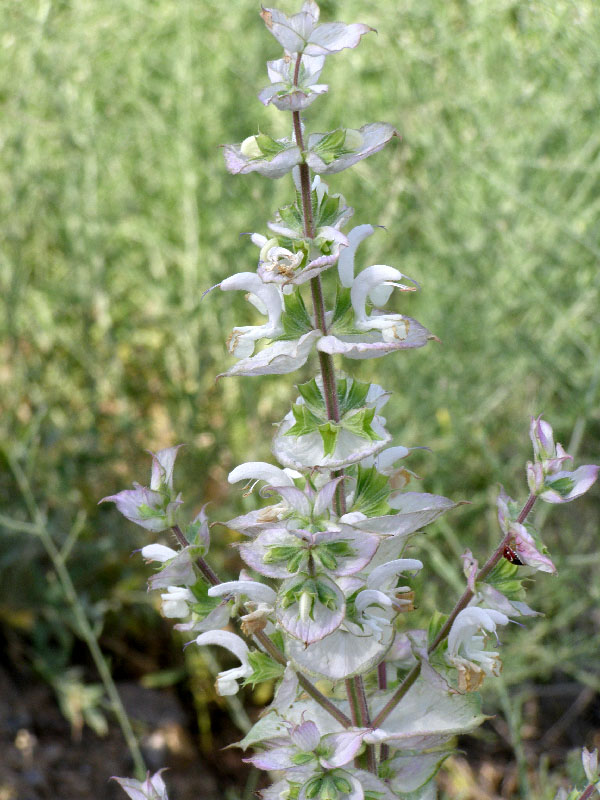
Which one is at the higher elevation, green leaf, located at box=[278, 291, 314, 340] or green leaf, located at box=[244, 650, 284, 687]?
green leaf, located at box=[278, 291, 314, 340]

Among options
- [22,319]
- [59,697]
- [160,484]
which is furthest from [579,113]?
[59,697]

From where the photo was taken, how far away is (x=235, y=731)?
6.66ft

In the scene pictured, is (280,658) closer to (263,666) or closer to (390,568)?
(263,666)

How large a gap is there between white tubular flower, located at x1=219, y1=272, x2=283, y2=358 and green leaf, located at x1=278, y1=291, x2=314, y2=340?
11 millimetres

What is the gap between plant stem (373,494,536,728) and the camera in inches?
25.6

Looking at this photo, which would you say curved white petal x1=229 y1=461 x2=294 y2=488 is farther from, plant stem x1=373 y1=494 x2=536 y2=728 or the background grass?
the background grass

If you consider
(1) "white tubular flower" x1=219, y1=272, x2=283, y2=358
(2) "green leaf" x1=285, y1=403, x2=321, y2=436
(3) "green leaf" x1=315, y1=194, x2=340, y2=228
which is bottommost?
(2) "green leaf" x1=285, y1=403, x2=321, y2=436

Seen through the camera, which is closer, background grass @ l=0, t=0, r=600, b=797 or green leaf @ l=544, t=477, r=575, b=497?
green leaf @ l=544, t=477, r=575, b=497

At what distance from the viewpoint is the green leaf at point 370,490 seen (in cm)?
71

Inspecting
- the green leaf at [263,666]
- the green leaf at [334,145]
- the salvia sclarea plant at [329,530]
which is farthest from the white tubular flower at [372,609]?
the green leaf at [334,145]

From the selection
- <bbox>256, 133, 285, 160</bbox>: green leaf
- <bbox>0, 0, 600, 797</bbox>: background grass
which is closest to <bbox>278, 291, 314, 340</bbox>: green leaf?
<bbox>256, 133, 285, 160</bbox>: green leaf

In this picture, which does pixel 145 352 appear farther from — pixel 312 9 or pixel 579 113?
pixel 312 9

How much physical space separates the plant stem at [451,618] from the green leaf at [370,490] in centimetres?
10

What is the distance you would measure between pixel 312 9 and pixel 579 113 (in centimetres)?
170
